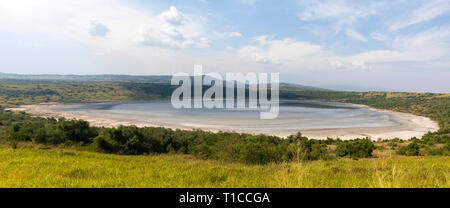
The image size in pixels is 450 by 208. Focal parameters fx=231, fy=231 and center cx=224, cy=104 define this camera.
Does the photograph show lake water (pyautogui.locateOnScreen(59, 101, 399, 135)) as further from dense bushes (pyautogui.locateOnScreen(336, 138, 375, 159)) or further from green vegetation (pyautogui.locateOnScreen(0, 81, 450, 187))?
dense bushes (pyautogui.locateOnScreen(336, 138, 375, 159))

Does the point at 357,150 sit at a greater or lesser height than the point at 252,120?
greater

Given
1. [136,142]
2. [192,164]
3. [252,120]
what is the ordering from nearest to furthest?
[192,164], [136,142], [252,120]

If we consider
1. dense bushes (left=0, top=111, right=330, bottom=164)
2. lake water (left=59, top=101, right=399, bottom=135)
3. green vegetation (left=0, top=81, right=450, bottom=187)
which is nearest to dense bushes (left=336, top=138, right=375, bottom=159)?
green vegetation (left=0, top=81, right=450, bottom=187)

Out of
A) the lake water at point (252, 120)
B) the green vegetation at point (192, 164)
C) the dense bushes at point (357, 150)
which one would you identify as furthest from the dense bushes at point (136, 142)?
the lake water at point (252, 120)

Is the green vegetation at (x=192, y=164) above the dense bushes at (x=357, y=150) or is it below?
above

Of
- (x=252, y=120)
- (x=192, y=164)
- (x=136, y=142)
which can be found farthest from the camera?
(x=252, y=120)

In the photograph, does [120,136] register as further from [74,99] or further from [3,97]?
[3,97]

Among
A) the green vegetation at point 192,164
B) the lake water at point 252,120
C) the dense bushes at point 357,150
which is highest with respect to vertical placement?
the green vegetation at point 192,164

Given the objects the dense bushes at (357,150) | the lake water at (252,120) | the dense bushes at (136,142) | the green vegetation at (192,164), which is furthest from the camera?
the lake water at (252,120)

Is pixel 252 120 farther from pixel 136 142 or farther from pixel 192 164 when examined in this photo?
pixel 192 164

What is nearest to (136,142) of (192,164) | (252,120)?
(192,164)

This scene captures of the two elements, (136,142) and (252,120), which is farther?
(252,120)

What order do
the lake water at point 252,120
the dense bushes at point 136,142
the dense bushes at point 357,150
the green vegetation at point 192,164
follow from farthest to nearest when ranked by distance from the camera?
the lake water at point 252,120 < the dense bushes at point 357,150 < the dense bushes at point 136,142 < the green vegetation at point 192,164

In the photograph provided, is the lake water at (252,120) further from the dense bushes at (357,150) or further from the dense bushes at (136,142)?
the dense bushes at (136,142)
